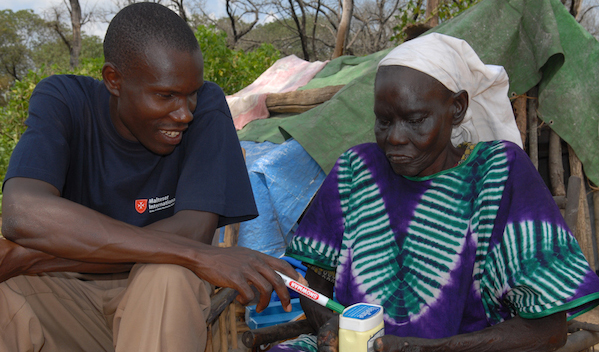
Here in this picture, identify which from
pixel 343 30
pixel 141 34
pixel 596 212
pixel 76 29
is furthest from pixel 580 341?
pixel 76 29

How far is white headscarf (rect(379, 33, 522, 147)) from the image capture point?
161 centimetres

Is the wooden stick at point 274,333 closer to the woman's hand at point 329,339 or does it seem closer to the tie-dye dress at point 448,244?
the tie-dye dress at point 448,244

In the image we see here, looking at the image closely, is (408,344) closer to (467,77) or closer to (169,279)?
(169,279)

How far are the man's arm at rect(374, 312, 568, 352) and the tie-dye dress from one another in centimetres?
6

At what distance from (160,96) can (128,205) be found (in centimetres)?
46

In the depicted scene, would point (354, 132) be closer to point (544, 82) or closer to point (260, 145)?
point (260, 145)

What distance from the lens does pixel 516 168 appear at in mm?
1522

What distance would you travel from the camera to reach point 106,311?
174 cm

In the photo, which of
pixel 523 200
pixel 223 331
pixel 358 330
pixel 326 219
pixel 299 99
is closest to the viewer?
pixel 358 330

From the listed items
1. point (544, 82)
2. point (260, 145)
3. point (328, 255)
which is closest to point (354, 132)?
point (260, 145)

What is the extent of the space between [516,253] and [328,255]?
652 millimetres

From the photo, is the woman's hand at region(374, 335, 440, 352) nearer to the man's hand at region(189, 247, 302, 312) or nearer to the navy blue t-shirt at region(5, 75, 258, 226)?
the man's hand at region(189, 247, 302, 312)

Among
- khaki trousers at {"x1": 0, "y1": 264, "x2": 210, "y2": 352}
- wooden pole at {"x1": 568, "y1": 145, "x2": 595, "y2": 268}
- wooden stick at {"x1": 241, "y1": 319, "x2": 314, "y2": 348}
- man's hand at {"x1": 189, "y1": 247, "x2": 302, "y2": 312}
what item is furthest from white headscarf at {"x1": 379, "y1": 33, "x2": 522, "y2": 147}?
wooden pole at {"x1": 568, "y1": 145, "x2": 595, "y2": 268}

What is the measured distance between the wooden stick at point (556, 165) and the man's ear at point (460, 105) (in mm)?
2478
